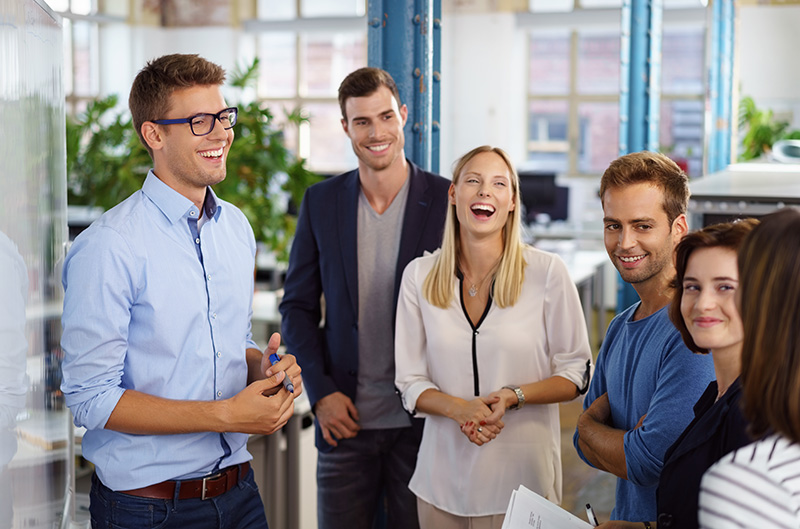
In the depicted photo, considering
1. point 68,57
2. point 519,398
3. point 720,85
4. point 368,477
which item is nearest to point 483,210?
point 519,398

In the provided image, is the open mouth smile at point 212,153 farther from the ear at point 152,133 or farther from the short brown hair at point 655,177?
the short brown hair at point 655,177

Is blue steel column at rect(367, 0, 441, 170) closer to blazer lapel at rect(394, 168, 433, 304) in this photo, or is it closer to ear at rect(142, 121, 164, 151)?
blazer lapel at rect(394, 168, 433, 304)

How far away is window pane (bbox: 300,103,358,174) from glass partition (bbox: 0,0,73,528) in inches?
367

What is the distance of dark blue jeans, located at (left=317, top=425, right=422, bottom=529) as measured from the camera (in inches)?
97.5

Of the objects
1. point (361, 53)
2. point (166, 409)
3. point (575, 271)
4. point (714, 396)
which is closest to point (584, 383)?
point (714, 396)

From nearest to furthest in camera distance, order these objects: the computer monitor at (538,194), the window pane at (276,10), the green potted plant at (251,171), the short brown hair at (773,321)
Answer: the short brown hair at (773,321), the green potted plant at (251,171), the computer monitor at (538,194), the window pane at (276,10)

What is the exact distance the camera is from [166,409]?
1691 mm

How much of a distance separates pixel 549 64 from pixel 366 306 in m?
8.55

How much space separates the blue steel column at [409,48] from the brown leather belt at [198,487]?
1362 millimetres

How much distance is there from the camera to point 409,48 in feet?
9.12

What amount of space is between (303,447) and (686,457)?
7.41 ft

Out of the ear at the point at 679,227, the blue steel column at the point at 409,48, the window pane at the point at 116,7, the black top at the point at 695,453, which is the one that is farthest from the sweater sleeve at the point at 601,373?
the window pane at the point at 116,7

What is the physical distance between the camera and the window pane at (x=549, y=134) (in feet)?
34.1

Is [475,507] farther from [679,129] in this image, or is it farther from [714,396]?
[679,129]
